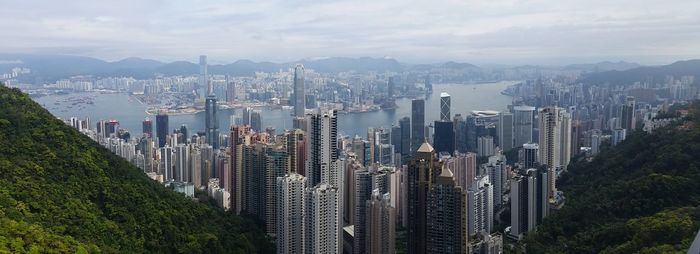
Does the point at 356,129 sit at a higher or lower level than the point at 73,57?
lower

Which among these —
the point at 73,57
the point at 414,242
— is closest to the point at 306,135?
the point at 414,242

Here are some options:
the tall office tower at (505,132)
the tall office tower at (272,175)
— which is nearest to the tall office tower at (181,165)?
the tall office tower at (272,175)

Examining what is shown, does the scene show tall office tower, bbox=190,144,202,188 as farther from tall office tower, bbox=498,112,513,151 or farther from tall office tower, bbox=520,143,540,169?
tall office tower, bbox=498,112,513,151

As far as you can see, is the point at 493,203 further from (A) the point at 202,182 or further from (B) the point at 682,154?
(A) the point at 202,182

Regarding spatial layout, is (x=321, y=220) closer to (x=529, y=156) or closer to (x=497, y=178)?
(x=497, y=178)

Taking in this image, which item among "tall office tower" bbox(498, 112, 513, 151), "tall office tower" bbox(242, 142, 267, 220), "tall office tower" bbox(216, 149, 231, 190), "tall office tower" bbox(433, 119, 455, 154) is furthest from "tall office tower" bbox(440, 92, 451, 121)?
"tall office tower" bbox(242, 142, 267, 220)
